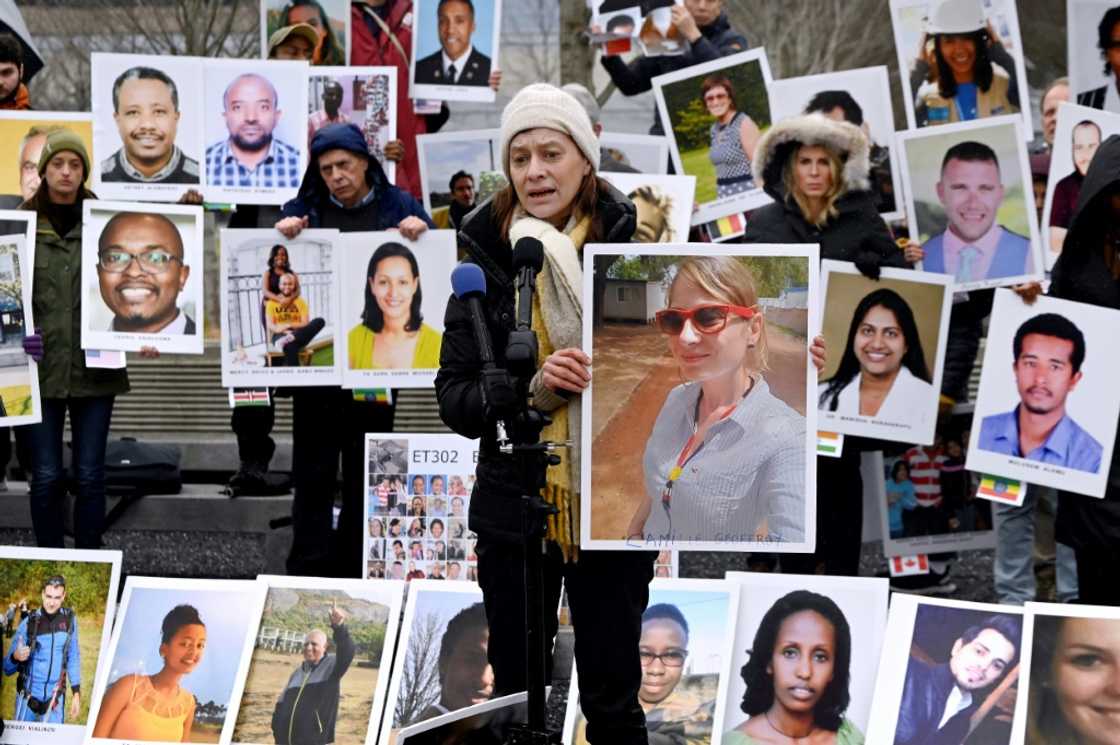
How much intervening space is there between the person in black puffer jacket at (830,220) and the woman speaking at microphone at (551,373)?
2783mm

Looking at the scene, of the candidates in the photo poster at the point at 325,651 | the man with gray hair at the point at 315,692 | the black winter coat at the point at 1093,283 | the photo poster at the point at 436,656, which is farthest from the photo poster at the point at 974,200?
the man with gray hair at the point at 315,692

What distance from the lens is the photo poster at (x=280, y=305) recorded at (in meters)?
7.63

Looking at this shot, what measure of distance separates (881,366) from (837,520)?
2.23 ft

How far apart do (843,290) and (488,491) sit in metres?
3.08

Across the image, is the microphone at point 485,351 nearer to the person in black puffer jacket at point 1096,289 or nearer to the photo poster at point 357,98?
the person in black puffer jacket at point 1096,289

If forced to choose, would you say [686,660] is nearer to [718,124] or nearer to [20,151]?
[718,124]

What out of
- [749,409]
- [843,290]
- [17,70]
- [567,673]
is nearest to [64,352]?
[17,70]

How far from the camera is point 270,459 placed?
915 centimetres

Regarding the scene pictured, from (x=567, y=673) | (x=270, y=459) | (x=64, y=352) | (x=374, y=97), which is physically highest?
(x=374, y=97)

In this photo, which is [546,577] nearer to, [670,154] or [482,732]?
[482,732]

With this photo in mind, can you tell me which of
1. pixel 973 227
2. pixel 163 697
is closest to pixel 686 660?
pixel 163 697

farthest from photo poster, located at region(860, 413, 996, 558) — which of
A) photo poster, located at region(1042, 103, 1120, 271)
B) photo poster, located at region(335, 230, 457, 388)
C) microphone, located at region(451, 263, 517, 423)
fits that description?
microphone, located at region(451, 263, 517, 423)

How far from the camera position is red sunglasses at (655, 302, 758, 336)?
15.0 ft

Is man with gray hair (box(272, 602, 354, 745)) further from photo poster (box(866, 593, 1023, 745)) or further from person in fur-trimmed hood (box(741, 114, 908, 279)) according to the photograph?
person in fur-trimmed hood (box(741, 114, 908, 279))
